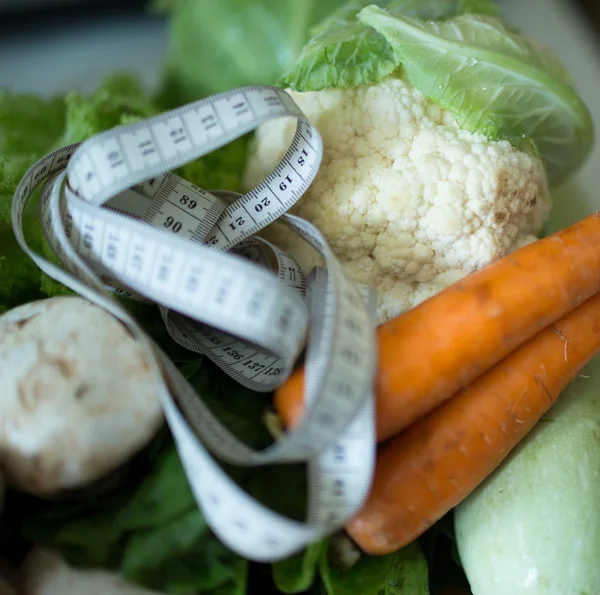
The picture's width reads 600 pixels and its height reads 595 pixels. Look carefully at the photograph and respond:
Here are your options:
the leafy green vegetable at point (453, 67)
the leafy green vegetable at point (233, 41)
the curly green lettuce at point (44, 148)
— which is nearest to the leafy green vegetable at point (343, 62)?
the leafy green vegetable at point (453, 67)

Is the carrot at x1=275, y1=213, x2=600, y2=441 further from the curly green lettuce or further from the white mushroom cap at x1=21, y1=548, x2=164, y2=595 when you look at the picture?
the curly green lettuce

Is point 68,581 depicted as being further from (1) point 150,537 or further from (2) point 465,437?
(2) point 465,437

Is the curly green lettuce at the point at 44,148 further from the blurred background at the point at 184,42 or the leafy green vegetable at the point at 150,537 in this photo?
the leafy green vegetable at the point at 150,537

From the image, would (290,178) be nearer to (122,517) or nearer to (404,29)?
(404,29)

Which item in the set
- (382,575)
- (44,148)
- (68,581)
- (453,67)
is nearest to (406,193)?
(453,67)

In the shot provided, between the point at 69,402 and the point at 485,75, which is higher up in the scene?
the point at 485,75

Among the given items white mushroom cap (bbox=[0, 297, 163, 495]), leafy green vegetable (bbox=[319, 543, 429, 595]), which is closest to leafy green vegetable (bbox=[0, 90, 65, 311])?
white mushroom cap (bbox=[0, 297, 163, 495])

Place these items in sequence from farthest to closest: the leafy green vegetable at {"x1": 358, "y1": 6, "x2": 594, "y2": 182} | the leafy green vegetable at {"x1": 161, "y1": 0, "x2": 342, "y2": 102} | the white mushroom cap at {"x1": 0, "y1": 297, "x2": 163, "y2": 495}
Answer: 1. the leafy green vegetable at {"x1": 161, "y1": 0, "x2": 342, "y2": 102}
2. the leafy green vegetable at {"x1": 358, "y1": 6, "x2": 594, "y2": 182}
3. the white mushroom cap at {"x1": 0, "y1": 297, "x2": 163, "y2": 495}
